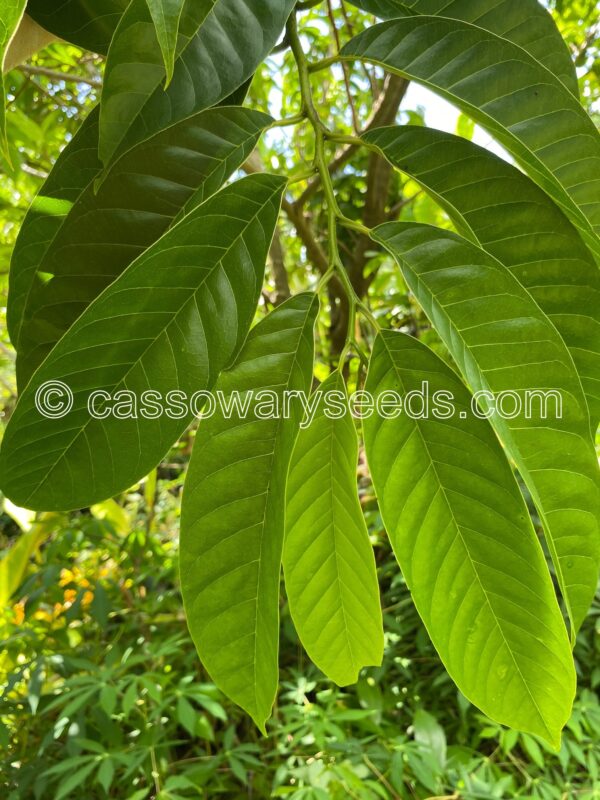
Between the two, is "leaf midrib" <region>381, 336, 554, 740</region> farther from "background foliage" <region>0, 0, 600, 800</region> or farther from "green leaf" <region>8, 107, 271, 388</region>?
"background foliage" <region>0, 0, 600, 800</region>

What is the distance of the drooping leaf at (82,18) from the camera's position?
375 mm

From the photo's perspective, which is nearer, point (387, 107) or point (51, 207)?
point (51, 207)

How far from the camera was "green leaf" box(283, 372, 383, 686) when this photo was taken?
393mm

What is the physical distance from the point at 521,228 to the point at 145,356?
0.74 feet

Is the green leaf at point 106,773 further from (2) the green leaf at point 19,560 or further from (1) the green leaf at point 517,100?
(1) the green leaf at point 517,100

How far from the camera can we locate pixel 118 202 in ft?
1.19

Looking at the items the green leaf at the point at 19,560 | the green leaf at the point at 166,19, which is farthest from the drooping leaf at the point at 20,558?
the green leaf at the point at 166,19

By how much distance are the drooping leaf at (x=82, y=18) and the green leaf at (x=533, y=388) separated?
261 millimetres

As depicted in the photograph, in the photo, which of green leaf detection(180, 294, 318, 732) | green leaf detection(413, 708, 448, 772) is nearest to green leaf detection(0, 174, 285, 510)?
green leaf detection(180, 294, 318, 732)

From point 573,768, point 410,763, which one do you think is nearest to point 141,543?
point 410,763

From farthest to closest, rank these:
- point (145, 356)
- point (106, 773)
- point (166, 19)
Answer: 1. point (106, 773)
2. point (145, 356)
3. point (166, 19)

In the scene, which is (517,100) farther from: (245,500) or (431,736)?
(431,736)

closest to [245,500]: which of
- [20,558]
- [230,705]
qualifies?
[230,705]

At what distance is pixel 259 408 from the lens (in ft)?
1.19
